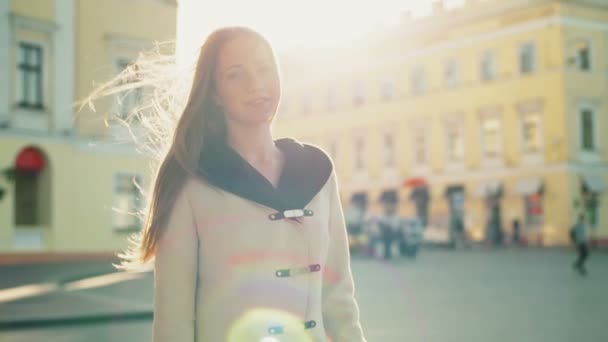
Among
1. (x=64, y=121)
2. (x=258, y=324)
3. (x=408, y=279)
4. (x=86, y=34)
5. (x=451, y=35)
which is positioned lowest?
(x=408, y=279)

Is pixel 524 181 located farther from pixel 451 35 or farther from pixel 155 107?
pixel 155 107

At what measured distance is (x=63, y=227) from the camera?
95.1 ft

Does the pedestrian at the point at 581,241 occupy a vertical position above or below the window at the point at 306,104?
below

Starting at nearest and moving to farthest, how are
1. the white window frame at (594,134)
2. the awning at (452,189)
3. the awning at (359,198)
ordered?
the white window frame at (594,134) < the awning at (452,189) < the awning at (359,198)

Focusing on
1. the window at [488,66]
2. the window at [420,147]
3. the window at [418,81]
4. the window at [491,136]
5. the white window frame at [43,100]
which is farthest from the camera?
the window at [420,147]

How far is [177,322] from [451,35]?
→ 50.3 m

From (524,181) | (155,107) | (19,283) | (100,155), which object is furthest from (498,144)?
(155,107)

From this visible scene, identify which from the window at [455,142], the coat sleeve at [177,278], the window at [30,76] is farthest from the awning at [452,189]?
the coat sleeve at [177,278]

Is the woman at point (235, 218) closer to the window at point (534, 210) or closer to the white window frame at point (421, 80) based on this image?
the window at point (534, 210)

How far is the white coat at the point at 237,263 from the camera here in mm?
2680

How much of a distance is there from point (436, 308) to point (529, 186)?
1290 inches

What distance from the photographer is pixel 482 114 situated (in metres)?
50.6

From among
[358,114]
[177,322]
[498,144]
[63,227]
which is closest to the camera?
[177,322]

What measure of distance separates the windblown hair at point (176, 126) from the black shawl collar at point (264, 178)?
0.05 meters
